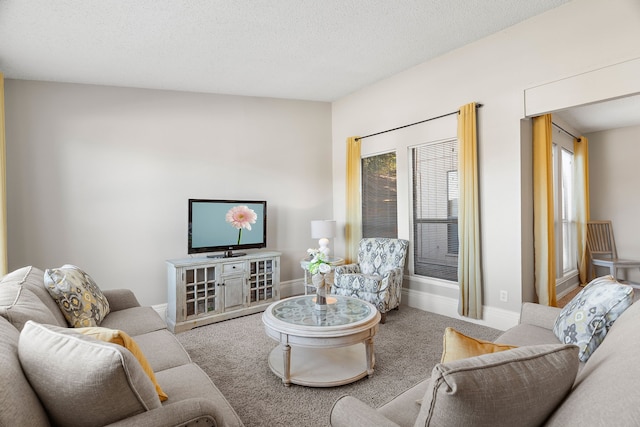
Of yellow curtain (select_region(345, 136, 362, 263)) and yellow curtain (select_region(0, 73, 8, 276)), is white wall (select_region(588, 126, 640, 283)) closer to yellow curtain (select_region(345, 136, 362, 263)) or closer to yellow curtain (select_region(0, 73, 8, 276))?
yellow curtain (select_region(345, 136, 362, 263))

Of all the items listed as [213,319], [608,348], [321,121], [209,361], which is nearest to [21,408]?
[608,348]

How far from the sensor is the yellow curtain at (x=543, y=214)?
334cm

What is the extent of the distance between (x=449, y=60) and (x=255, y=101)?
2562 millimetres

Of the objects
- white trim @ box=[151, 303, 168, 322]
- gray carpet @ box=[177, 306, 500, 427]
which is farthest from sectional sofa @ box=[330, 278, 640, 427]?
white trim @ box=[151, 303, 168, 322]

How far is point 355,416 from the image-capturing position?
1.08m

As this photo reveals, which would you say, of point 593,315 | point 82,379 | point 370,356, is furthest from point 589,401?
point 370,356

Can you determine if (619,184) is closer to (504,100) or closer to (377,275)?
(504,100)

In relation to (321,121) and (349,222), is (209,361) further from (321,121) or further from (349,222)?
(321,121)

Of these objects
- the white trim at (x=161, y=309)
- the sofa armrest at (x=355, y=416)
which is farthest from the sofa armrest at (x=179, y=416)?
the white trim at (x=161, y=309)

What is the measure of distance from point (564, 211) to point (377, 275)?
11.0 ft

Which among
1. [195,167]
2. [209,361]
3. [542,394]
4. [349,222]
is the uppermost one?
[195,167]

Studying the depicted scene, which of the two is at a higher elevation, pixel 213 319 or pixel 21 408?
pixel 21 408

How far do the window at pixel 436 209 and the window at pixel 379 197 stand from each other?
34cm

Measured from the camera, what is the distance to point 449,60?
3723 millimetres
